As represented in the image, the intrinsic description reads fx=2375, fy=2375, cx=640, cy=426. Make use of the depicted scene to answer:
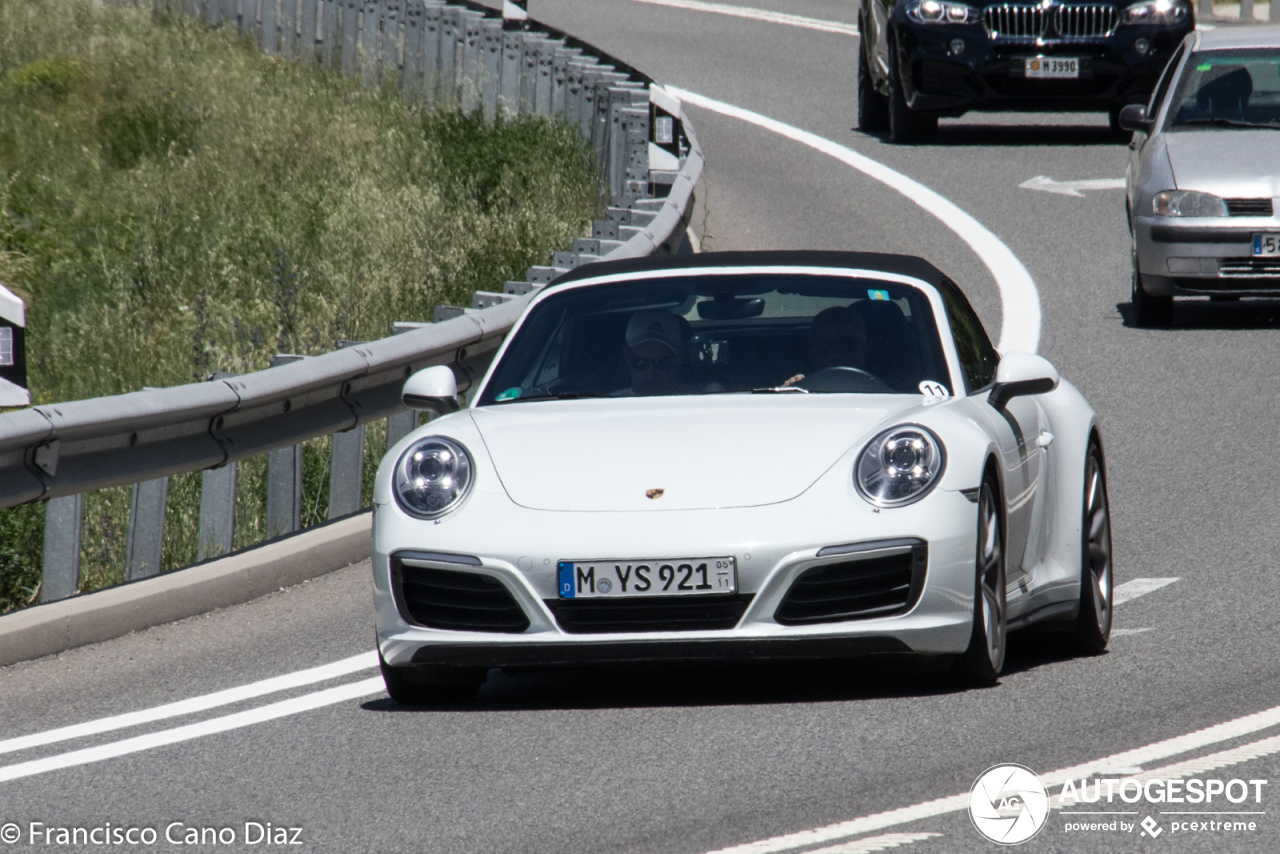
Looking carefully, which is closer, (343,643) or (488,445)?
(488,445)

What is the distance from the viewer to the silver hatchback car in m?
14.3

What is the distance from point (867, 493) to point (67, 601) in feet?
9.70

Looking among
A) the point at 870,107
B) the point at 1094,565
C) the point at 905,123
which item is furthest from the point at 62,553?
the point at 870,107

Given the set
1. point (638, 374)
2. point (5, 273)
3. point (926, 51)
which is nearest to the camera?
point (638, 374)

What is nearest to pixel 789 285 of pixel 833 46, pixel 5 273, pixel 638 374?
pixel 638 374

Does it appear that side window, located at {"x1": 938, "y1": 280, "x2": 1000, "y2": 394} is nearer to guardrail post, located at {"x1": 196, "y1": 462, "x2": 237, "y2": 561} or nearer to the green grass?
guardrail post, located at {"x1": 196, "y1": 462, "x2": 237, "y2": 561}

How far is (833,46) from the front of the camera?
30.1 metres

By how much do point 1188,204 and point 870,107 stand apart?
8.90m

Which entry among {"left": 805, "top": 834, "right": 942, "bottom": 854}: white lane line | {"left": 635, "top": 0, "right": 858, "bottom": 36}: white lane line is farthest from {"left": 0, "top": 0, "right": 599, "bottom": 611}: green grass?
{"left": 635, "top": 0, "right": 858, "bottom": 36}: white lane line

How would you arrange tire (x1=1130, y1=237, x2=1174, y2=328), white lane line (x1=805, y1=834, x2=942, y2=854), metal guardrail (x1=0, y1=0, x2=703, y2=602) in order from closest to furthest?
white lane line (x1=805, y1=834, x2=942, y2=854) < metal guardrail (x1=0, y1=0, x2=703, y2=602) < tire (x1=1130, y1=237, x2=1174, y2=328)

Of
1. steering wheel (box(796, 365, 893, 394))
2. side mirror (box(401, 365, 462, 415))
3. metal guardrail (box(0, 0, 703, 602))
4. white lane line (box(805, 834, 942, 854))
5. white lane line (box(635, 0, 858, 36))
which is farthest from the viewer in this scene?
white lane line (box(635, 0, 858, 36))

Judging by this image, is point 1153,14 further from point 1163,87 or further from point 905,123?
point 1163,87

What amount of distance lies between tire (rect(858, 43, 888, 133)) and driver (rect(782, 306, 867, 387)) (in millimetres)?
15617

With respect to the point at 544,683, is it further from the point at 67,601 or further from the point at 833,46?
the point at 833,46
